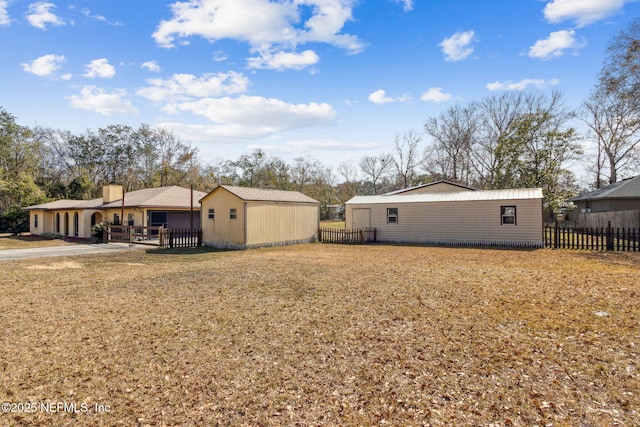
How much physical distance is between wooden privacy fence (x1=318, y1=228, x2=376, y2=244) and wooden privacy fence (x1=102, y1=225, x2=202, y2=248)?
768cm

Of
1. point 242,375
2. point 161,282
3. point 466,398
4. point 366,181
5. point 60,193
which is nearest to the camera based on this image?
point 466,398

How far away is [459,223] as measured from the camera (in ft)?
62.7

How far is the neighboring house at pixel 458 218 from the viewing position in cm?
1750

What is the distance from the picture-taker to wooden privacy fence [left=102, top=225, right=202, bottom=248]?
19.0m

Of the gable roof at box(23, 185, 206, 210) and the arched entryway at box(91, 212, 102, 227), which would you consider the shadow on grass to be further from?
the arched entryway at box(91, 212, 102, 227)

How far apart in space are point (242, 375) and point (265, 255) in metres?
11.2

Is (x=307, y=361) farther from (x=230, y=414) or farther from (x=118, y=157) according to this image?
(x=118, y=157)

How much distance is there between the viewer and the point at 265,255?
15.3 metres

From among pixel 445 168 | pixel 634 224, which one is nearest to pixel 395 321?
pixel 634 224

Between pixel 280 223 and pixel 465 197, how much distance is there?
1066 centimetres

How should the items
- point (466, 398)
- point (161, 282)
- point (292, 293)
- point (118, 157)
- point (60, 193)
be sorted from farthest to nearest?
1. point (118, 157)
2. point (60, 193)
3. point (161, 282)
4. point (292, 293)
5. point (466, 398)

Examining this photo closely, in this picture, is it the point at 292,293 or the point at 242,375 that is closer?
the point at 242,375

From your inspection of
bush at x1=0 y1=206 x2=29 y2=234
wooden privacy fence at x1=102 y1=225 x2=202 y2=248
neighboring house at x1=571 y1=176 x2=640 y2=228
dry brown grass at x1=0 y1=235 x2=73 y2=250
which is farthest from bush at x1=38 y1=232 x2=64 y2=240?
neighboring house at x1=571 y1=176 x2=640 y2=228

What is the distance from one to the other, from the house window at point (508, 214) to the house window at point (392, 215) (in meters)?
5.81
